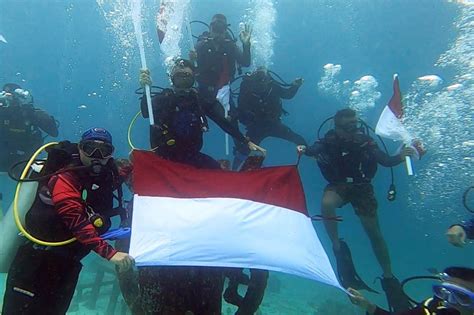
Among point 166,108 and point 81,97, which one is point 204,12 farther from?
point 81,97

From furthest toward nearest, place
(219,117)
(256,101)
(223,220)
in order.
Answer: (256,101), (219,117), (223,220)

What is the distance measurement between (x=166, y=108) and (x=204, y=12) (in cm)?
3710

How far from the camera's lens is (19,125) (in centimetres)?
1158

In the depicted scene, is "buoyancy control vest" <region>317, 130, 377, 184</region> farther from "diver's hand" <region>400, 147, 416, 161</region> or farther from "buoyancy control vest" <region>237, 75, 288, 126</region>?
"buoyancy control vest" <region>237, 75, 288, 126</region>

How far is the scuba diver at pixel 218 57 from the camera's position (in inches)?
416

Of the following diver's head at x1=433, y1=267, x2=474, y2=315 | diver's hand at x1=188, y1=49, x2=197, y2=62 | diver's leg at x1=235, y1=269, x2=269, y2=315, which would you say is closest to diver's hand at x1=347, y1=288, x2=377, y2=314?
diver's head at x1=433, y1=267, x2=474, y2=315

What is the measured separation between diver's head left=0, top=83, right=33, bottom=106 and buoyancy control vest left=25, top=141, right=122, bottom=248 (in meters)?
7.48

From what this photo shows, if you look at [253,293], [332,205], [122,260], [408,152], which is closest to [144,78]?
[122,260]

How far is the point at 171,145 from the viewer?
7.57 metres

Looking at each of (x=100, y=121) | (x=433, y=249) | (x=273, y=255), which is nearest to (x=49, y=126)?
(x=273, y=255)

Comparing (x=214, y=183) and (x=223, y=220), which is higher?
(x=214, y=183)

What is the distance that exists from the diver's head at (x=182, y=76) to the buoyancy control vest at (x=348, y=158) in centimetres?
394

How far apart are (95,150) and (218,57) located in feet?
21.1

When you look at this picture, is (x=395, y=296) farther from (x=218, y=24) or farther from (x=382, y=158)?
(x=218, y=24)
